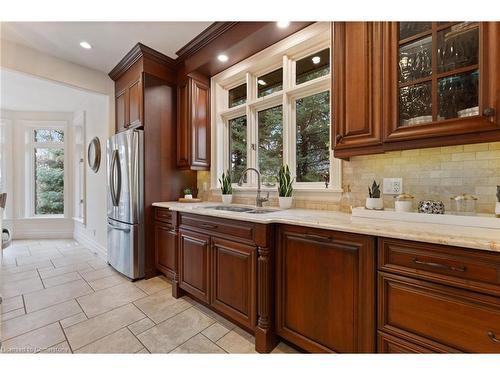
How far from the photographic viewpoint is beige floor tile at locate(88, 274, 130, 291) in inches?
99.6

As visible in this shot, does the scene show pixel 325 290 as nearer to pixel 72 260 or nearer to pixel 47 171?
pixel 72 260

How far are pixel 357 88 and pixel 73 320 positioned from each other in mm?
2870

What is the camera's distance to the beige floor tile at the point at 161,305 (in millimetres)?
1955

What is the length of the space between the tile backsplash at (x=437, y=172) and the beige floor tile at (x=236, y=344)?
4.11ft

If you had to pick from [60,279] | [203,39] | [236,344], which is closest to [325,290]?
[236,344]

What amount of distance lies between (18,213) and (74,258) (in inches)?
99.2

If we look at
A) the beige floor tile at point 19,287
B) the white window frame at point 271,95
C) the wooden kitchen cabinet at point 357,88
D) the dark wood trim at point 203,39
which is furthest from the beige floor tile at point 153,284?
the dark wood trim at point 203,39

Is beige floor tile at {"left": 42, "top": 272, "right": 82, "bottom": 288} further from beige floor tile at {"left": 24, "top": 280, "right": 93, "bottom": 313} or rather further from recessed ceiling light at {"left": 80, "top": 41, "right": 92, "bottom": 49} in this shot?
recessed ceiling light at {"left": 80, "top": 41, "right": 92, "bottom": 49}

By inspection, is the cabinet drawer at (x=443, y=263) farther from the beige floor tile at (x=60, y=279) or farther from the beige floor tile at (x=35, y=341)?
the beige floor tile at (x=60, y=279)

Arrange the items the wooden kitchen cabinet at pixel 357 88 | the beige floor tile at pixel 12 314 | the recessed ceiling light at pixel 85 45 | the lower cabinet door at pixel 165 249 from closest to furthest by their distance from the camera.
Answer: the wooden kitchen cabinet at pixel 357 88
the beige floor tile at pixel 12 314
the lower cabinet door at pixel 165 249
the recessed ceiling light at pixel 85 45

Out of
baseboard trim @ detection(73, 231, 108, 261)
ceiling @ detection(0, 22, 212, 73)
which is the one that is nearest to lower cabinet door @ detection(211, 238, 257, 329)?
ceiling @ detection(0, 22, 212, 73)

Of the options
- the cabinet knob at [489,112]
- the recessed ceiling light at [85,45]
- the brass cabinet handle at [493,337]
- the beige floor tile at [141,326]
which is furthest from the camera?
the recessed ceiling light at [85,45]
